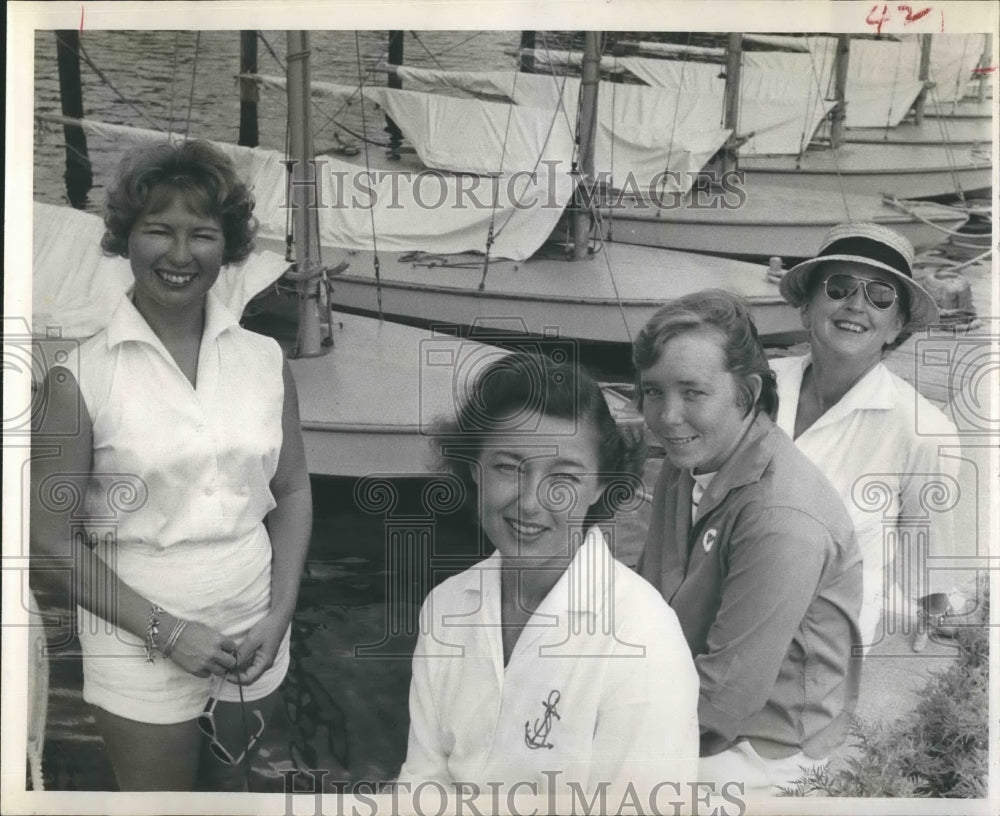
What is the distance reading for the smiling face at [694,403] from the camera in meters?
4.57

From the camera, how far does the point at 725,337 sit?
15.0 ft

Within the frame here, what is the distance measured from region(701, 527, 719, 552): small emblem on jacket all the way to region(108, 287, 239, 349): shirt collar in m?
1.86

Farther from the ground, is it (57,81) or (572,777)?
(57,81)

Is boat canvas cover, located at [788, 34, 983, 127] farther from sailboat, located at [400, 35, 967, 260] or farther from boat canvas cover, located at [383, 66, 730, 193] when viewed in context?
boat canvas cover, located at [383, 66, 730, 193]

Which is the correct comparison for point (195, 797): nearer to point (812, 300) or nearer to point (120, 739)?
point (120, 739)

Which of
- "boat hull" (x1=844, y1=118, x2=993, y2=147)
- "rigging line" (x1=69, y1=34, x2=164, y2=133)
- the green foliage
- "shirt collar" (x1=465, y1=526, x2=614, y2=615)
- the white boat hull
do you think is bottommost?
the green foliage

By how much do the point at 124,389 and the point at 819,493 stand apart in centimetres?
251

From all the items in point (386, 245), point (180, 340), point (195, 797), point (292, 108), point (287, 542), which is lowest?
point (195, 797)

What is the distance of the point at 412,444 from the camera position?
15.2ft

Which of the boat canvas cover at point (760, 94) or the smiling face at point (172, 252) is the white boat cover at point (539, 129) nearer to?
the boat canvas cover at point (760, 94)

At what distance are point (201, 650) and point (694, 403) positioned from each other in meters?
1.97

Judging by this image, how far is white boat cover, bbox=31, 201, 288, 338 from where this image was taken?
459 centimetres

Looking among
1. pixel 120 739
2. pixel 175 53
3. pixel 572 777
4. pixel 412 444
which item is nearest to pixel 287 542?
pixel 412 444

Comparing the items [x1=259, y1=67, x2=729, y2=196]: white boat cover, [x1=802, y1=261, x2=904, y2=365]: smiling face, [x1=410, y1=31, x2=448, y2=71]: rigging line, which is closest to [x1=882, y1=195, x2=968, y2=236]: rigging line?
[x1=802, y1=261, x2=904, y2=365]: smiling face
